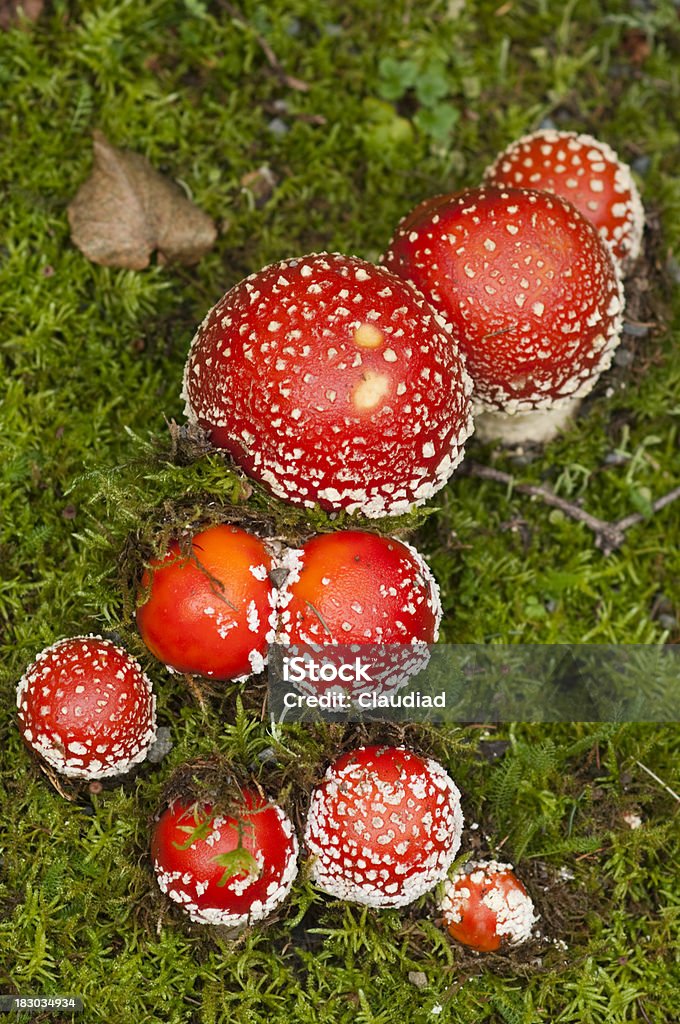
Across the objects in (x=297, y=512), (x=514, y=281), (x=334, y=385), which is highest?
(x=514, y=281)

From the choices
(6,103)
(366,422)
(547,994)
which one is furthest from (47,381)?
(547,994)

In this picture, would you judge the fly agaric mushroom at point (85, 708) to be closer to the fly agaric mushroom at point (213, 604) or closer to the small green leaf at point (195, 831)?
the fly agaric mushroom at point (213, 604)

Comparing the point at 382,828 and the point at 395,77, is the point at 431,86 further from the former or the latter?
the point at 382,828

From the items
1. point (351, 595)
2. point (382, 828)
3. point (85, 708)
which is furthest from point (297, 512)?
point (382, 828)

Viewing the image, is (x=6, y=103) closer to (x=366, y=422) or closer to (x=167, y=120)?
(x=167, y=120)

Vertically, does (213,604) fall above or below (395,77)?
below

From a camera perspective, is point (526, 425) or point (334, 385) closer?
point (334, 385)
